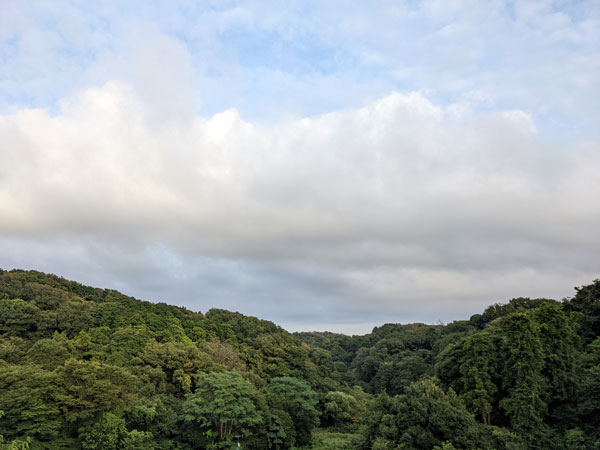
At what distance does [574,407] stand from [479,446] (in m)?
7.50

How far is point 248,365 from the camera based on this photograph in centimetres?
4750

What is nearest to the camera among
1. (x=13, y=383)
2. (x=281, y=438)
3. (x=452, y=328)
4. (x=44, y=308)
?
(x=13, y=383)

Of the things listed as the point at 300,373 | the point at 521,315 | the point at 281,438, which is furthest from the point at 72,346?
the point at 521,315

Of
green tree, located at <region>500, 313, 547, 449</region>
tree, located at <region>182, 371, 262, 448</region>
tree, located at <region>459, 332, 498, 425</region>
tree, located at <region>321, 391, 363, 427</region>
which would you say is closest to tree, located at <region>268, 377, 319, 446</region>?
tree, located at <region>182, 371, 262, 448</region>

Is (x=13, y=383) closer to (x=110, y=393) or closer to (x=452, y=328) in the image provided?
(x=110, y=393)

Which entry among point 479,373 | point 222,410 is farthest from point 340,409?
point 222,410

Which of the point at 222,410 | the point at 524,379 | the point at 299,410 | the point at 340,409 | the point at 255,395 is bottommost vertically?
the point at 340,409

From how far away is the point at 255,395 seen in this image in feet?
98.1

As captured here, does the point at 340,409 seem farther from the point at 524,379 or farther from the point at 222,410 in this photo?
the point at 524,379

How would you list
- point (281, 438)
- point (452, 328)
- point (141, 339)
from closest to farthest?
point (281, 438)
point (141, 339)
point (452, 328)

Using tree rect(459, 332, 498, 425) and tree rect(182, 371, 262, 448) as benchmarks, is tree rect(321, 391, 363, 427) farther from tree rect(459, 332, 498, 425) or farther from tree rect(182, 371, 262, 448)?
tree rect(182, 371, 262, 448)

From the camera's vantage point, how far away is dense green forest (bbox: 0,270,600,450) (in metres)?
22.8

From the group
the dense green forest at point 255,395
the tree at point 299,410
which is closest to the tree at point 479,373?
the dense green forest at point 255,395

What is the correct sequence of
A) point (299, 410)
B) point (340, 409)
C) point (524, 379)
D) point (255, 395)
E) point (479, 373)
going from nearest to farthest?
1. point (524, 379)
2. point (479, 373)
3. point (255, 395)
4. point (299, 410)
5. point (340, 409)
